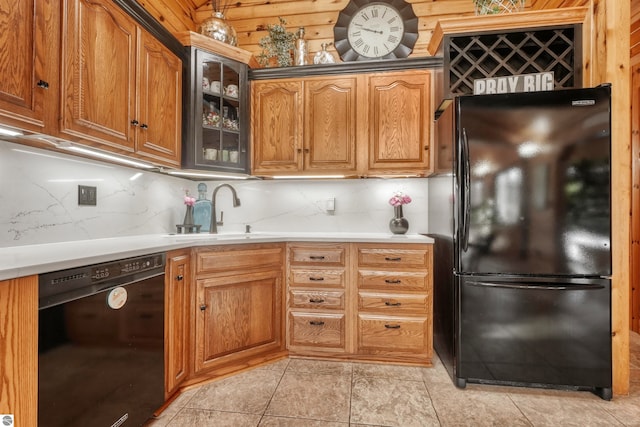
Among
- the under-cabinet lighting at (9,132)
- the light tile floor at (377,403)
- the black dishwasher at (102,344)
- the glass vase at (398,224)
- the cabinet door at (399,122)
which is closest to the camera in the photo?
the black dishwasher at (102,344)

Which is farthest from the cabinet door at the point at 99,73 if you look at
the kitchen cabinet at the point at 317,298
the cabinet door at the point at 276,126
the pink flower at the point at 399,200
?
the pink flower at the point at 399,200

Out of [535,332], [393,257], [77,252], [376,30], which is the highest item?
[376,30]

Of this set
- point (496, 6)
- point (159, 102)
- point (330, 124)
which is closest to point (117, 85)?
point (159, 102)

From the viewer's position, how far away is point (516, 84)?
6.34 feet

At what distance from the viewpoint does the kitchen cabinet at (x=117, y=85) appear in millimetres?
1449

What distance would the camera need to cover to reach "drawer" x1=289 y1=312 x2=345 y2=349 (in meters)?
2.20

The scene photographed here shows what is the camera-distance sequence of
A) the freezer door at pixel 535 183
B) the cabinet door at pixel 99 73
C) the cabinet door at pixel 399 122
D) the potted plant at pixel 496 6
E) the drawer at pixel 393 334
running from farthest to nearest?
the cabinet door at pixel 399 122
the potted plant at pixel 496 6
the drawer at pixel 393 334
the freezer door at pixel 535 183
the cabinet door at pixel 99 73

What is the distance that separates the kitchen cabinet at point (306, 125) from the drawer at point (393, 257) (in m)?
0.68

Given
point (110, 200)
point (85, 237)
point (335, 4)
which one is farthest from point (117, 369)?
point (335, 4)

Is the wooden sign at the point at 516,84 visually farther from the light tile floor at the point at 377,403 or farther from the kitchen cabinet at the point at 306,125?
the light tile floor at the point at 377,403

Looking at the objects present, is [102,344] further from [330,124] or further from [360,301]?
[330,124]

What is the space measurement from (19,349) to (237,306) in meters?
1.15

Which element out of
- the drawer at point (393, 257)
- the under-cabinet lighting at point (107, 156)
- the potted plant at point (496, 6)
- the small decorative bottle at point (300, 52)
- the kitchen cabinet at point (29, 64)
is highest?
the potted plant at point (496, 6)

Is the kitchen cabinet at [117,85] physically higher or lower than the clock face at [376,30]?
lower
